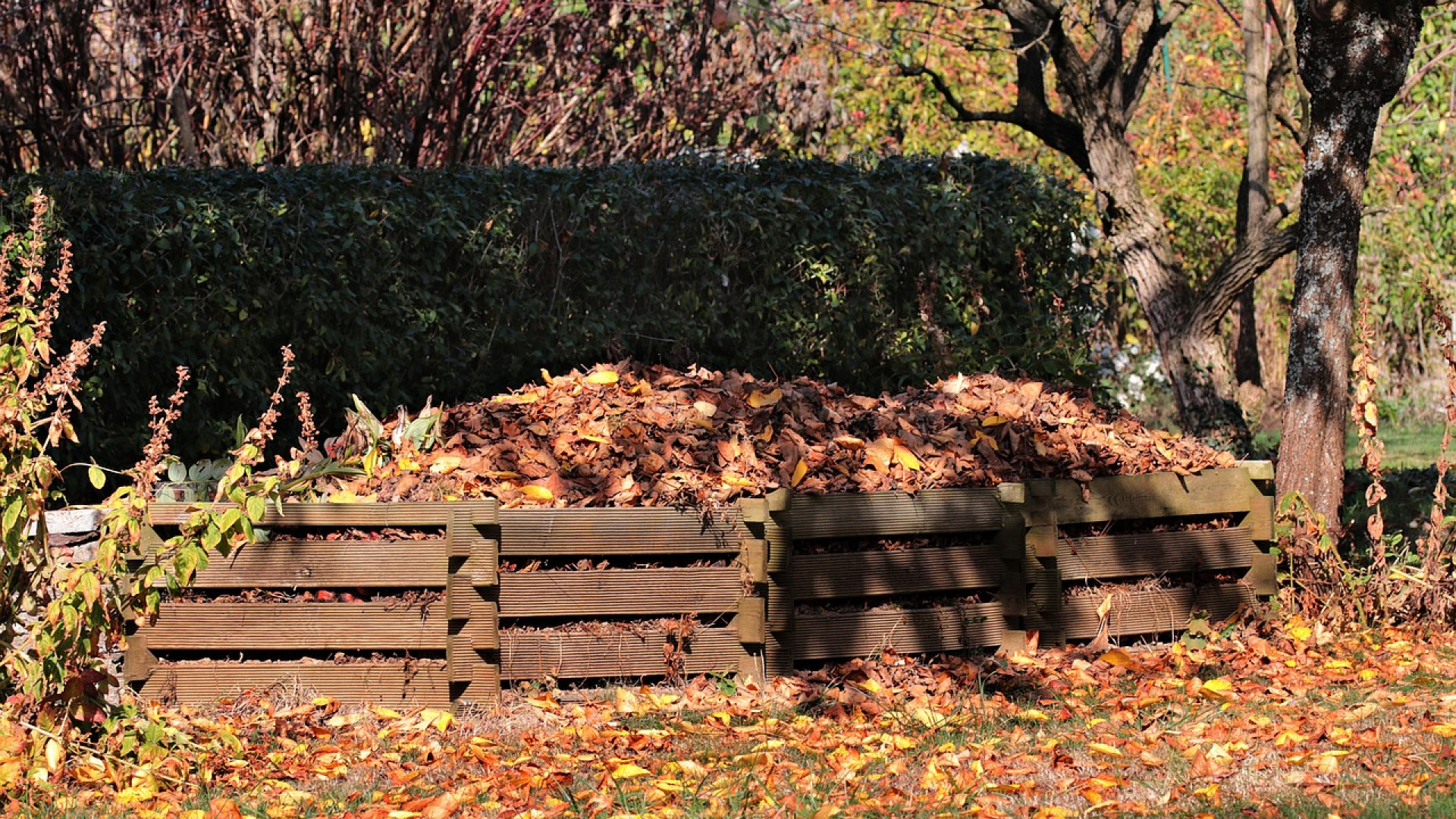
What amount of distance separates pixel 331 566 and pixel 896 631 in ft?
7.01

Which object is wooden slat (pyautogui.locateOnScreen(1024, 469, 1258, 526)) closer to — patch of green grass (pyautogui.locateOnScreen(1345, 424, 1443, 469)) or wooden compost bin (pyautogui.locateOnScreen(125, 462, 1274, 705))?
wooden compost bin (pyautogui.locateOnScreen(125, 462, 1274, 705))

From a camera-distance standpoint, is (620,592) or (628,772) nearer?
(628,772)

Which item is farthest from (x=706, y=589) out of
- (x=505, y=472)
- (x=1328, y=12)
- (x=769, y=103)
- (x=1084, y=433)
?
(x=769, y=103)

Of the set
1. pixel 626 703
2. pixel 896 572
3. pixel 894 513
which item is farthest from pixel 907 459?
pixel 626 703

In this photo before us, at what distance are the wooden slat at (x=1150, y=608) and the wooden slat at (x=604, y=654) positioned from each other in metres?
1.43

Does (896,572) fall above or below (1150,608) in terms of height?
above

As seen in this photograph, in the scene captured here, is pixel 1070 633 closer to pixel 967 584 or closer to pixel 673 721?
pixel 967 584

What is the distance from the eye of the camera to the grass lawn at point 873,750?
427cm

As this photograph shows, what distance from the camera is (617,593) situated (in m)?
5.53

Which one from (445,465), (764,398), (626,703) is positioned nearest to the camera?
(626,703)

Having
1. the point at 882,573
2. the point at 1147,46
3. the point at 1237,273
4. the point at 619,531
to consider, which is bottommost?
the point at 882,573

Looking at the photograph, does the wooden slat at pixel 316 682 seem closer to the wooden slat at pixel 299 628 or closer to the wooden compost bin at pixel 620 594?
the wooden slat at pixel 299 628

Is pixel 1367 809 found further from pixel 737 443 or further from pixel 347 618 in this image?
pixel 347 618

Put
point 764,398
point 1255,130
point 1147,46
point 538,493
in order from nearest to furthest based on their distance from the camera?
point 538,493
point 764,398
point 1147,46
point 1255,130
